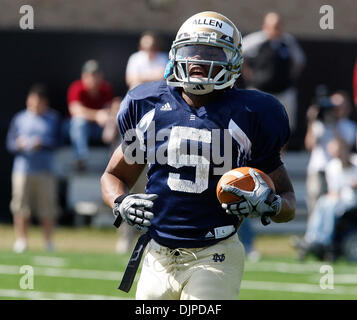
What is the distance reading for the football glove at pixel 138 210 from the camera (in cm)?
388

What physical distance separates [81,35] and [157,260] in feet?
28.8

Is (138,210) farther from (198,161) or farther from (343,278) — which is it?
(343,278)

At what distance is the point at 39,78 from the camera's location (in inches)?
490

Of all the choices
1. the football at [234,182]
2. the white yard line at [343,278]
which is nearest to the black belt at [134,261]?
the football at [234,182]

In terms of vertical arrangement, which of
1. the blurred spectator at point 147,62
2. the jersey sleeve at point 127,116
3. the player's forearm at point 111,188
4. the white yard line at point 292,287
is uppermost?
the blurred spectator at point 147,62

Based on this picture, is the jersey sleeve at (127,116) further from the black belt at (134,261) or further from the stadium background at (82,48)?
the stadium background at (82,48)

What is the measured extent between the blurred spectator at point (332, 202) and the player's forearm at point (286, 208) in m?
5.09

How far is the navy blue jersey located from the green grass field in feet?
9.58

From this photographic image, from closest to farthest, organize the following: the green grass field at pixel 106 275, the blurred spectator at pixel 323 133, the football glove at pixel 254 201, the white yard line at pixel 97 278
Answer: the football glove at pixel 254 201 → the white yard line at pixel 97 278 → the green grass field at pixel 106 275 → the blurred spectator at pixel 323 133

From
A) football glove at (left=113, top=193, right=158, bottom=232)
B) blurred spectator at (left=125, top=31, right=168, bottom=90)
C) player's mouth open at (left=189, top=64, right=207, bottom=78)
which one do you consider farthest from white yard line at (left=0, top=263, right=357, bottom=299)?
player's mouth open at (left=189, top=64, right=207, bottom=78)

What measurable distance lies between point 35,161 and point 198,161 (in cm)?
661

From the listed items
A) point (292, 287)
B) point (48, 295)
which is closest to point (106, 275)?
point (48, 295)

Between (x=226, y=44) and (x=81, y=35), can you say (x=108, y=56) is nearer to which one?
(x=81, y=35)

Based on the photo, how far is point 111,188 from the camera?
424 cm
